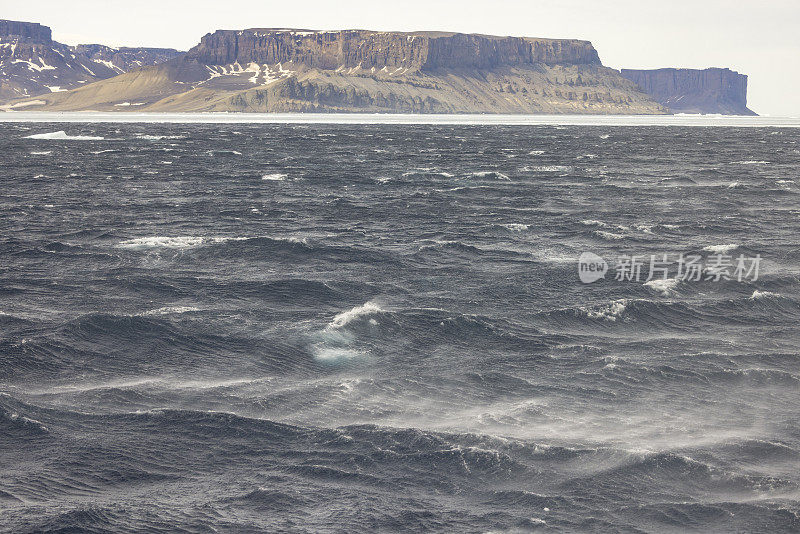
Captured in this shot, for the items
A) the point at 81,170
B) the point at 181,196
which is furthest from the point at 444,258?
the point at 81,170

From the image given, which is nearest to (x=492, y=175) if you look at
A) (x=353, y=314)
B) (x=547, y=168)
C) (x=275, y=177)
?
(x=547, y=168)

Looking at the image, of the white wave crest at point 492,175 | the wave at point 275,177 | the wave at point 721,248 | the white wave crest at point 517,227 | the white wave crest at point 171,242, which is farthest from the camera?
the white wave crest at point 492,175

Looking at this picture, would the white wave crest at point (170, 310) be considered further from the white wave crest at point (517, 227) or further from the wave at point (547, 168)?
the wave at point (547, 168)

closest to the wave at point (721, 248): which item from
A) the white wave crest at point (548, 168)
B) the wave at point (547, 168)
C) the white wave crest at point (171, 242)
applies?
the white wave crest at point (171, 242)

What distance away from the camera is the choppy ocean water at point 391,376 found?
57.2 ft

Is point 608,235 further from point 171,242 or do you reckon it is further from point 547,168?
point 547,168

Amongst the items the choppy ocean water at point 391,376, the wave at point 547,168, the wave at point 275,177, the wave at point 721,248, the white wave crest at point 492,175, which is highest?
the wave at point 547,168

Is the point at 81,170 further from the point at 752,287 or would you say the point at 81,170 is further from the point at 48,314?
the point at 752,287

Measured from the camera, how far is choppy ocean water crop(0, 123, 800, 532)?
17.4m

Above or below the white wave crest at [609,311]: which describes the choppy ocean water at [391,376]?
below

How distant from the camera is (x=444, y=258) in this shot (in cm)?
4266

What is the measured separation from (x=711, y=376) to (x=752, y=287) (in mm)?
12727

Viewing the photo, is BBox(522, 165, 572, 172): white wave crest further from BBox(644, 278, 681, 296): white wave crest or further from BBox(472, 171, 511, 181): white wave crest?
BBox(644, 278, 681, 296): white wave crest

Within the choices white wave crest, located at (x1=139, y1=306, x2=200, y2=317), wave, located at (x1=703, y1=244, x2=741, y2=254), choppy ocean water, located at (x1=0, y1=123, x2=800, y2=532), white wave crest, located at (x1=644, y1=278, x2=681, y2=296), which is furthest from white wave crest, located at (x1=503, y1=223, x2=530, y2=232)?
white wave crest, located at (x1=139, y1=306, x2=200, y2=317)
